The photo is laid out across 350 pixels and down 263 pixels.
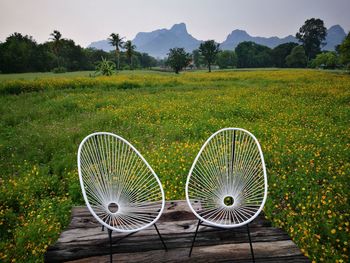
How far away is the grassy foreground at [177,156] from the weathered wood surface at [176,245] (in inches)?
23.6

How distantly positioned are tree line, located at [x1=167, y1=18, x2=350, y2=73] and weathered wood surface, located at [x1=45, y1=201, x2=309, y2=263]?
2291 inches

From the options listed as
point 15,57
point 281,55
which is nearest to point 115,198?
point 15,57

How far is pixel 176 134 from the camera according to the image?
26.0ft

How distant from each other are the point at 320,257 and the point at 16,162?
620 centimetres

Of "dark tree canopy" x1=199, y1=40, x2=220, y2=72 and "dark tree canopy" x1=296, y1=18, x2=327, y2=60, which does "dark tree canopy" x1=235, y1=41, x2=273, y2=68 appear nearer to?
"dark tree canopy" x1=296, y1=18, x2=327, y2=60

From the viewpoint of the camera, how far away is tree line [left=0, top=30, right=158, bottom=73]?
4497 centimetres

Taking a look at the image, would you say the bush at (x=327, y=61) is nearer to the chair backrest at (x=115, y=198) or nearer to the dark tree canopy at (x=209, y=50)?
the dark tree canopy at (x=209, y=50)

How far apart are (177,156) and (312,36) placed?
321 ft

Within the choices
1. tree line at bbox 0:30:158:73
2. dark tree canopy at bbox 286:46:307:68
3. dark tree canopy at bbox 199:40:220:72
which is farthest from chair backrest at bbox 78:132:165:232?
dark tree canopy at bbox 286:46:307:68

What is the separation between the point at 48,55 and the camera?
183ft

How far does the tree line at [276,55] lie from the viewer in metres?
61.7

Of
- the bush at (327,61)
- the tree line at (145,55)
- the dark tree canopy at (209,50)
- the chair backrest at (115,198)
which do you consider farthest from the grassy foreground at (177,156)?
the bush at (327,61)

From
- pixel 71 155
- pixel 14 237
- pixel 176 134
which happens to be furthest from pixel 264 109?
pixel 14 237

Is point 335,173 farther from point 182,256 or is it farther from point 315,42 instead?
point 315,42
